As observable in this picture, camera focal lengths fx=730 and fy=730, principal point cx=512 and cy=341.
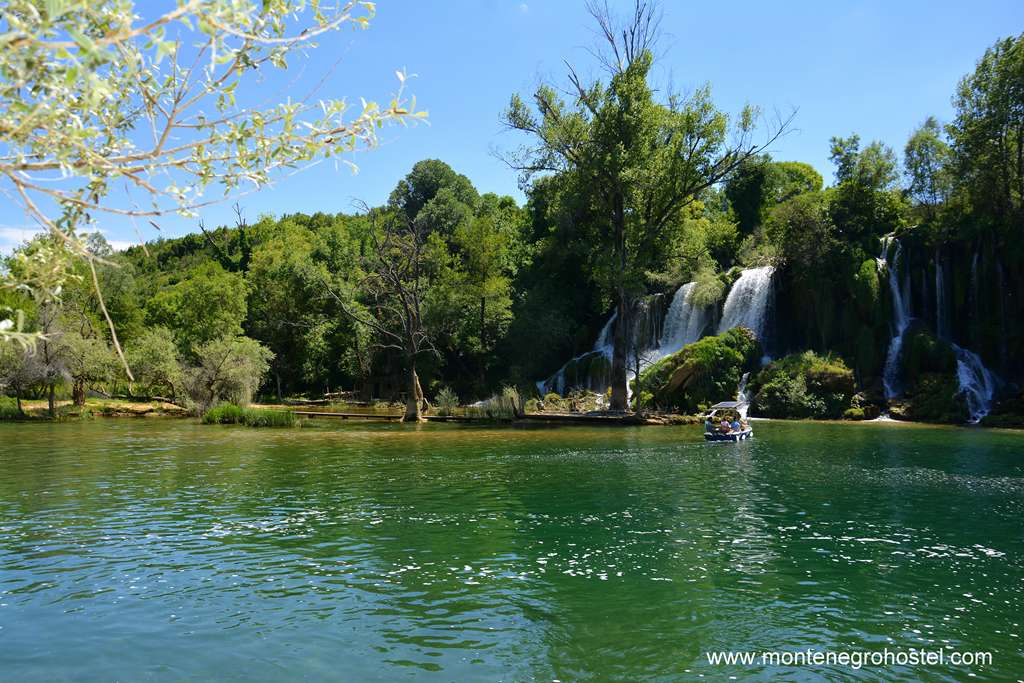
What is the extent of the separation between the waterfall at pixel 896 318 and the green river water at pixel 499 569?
1946cm

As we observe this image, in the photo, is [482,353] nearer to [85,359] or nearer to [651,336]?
[651,336]

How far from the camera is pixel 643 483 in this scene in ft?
60.6

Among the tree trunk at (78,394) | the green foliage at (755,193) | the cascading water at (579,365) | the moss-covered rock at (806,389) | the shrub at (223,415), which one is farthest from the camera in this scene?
the green foliage at (755,193)

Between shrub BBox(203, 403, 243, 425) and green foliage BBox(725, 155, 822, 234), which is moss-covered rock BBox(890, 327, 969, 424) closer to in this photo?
green foliage BBox(725, 155, 822, 234)

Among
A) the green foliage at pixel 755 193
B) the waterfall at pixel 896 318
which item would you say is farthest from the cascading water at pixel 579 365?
the green foliage at pixel 755 193

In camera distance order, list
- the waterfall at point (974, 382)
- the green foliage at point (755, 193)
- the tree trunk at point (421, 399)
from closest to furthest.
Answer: the waterfall at point (974, 382), the tree trunk at point (421, 399), the green foliage at point (755, 193)

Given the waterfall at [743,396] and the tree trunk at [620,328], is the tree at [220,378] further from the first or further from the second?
the waterfall at [743,396]

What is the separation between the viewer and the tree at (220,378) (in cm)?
4097

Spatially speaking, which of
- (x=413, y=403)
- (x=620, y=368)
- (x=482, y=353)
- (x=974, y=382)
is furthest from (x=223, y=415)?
(x=974, y=382)

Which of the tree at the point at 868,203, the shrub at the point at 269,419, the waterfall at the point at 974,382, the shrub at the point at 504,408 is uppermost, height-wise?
the tree at the point at 868,203

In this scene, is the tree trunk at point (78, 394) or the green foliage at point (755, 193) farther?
the green foliage at point (755, 193)

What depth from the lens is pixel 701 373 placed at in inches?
1580

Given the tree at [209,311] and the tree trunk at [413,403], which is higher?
the tree at [209,311]

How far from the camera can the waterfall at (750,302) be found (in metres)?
44.4
